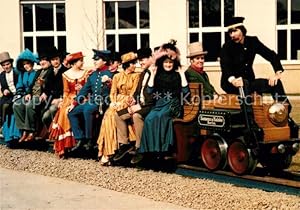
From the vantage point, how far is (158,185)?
27.6 feet

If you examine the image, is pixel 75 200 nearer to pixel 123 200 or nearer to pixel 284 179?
pixel 123 200

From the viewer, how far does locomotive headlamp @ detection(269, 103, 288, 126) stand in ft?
26.9

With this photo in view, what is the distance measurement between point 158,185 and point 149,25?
17602mm

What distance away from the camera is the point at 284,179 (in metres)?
8.18

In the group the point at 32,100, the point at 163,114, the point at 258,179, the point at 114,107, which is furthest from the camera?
the point at 32,100

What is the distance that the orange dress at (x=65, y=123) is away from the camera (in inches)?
434

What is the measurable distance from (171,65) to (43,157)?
3094mm

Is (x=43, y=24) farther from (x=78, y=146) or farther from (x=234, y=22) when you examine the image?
(x=234, y=22)

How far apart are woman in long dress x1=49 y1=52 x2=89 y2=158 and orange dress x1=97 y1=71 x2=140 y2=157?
0.99m

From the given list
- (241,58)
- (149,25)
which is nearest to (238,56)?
(241,58)

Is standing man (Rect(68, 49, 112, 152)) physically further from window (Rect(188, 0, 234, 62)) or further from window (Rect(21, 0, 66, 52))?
window (Rect(21, 0, 66, 52))

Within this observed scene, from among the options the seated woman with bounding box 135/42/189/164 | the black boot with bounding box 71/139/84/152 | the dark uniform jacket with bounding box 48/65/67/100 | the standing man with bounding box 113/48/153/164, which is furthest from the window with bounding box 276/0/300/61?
the seated woman with bounding box 135/42/189/164

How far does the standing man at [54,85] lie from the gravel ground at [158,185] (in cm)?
77

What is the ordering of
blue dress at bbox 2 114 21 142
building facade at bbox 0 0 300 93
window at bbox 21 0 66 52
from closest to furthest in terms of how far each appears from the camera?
blue dress at bbox 2 114 21 142 → building facade at bbox 0 0 300 93 → window at bbox 21 0 66 52
